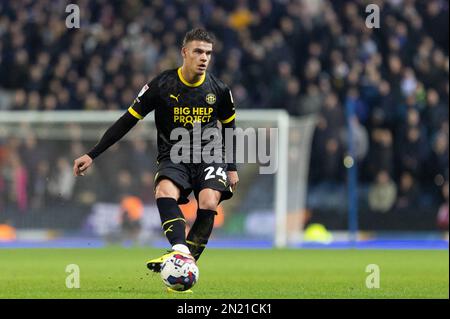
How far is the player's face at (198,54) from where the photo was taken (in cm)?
950

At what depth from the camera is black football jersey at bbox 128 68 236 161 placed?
969 cm

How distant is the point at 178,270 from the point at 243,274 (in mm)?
3714

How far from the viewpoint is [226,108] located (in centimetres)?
993

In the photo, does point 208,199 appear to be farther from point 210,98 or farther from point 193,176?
point 210,98

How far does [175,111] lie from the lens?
31.8ft

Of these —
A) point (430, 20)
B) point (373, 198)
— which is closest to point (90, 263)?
point (373, 198)

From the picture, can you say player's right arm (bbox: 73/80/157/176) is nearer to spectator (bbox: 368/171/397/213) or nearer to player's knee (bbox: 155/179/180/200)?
player's knee (bbox: 155/179/180/200)

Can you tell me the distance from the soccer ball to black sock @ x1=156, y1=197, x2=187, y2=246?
283 millimetres

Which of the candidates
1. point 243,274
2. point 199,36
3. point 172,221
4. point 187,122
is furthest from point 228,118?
point 243,274

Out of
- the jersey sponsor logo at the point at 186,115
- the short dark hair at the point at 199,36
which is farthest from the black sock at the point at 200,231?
the short dark hair at the point at 199,36

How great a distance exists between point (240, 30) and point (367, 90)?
376 cm

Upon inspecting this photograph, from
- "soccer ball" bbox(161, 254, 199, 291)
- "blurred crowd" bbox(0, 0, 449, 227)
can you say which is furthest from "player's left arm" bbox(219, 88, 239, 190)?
"blurred crowd" bbox(0, 0, 449, 227)

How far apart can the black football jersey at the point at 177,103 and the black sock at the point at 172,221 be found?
0.46 metres

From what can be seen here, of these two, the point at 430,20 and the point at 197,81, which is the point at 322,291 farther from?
the point at 430,20
